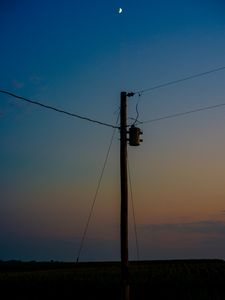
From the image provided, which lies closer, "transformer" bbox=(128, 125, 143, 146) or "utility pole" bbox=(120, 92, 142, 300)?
"utility pole" bbox=(120, 92, 142, 300)

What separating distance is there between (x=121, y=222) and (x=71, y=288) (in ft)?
75.7

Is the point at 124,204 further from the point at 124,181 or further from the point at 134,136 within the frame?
the point at 134,136

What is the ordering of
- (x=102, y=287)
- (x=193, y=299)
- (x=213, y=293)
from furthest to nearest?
(x=102, y=287) < (x=213, y=293) < (x=193, y=299)

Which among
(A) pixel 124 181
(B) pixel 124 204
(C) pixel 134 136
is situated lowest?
(B) pixel 124 204

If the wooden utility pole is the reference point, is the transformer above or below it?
above

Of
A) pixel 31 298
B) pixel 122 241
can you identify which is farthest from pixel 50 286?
pixel 122 241

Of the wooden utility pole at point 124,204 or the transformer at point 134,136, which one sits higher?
the transformer at point 134,136

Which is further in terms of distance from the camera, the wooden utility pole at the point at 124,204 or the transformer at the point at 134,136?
the transformer at the point at 134,136

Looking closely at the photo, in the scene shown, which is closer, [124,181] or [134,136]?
[124,181]

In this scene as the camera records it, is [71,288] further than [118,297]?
Yes

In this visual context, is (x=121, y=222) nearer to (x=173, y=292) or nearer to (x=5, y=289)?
(x=173, y=292)

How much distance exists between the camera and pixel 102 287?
39750 millimetres

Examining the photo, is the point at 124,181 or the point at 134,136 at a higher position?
the point at 134,136

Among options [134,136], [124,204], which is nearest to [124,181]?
[124,204]
